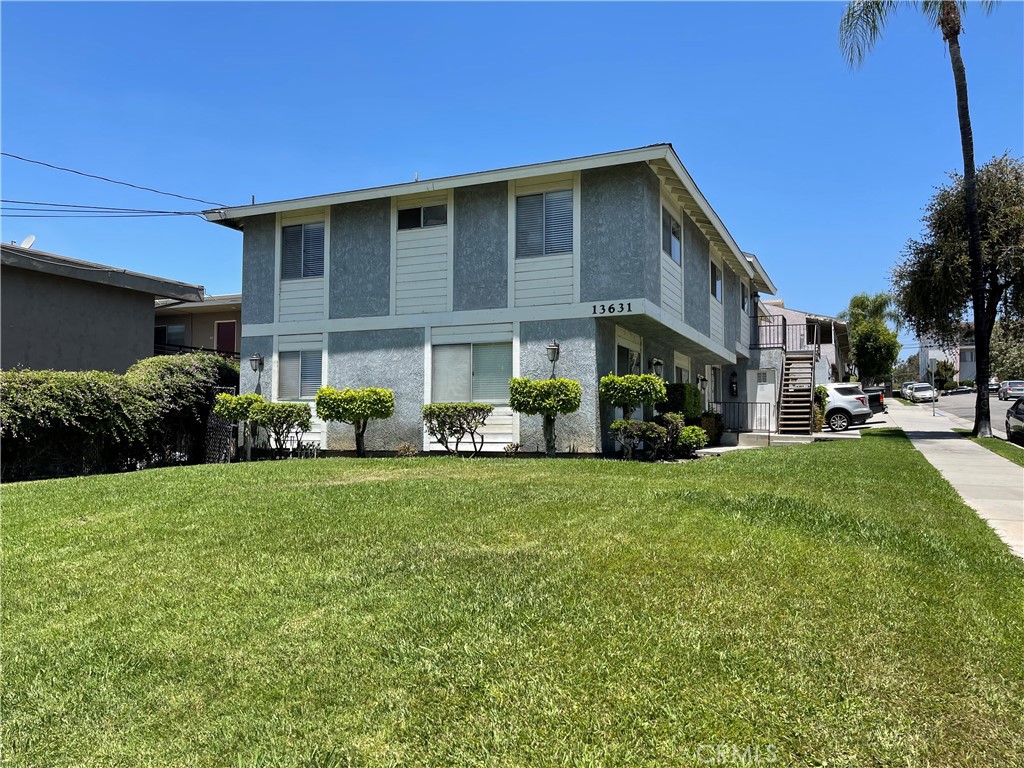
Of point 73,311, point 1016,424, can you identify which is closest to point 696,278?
point 1016,424

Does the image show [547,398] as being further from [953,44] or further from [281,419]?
[953,44]

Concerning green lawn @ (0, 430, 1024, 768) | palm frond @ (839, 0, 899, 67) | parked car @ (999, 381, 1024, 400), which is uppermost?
palm frond @ (839, 0, 899, 67)

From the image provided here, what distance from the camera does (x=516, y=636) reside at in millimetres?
3922

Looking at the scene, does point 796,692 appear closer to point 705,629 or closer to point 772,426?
point 705,629

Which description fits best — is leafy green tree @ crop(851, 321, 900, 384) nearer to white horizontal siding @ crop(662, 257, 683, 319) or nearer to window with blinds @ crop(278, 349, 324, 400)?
white horizontal siding @ crop(662, 257, 683, 319)

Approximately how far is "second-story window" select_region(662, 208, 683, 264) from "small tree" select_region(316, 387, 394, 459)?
259 inches

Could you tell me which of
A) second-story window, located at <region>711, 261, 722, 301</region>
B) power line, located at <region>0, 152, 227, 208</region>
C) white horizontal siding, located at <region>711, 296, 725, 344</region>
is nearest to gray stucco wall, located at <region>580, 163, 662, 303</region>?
white horizontal siding, located at <region>711, 296, 725, 344</region>

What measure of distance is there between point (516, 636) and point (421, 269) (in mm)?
12198

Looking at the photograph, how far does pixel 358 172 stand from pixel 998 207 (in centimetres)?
1791

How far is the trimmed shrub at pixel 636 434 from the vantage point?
13.2 metres

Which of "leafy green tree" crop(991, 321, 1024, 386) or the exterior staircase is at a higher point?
"leafy green tree" crop(991, 321, 1024, 386)

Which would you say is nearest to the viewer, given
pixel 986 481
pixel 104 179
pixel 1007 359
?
pixel 986 481

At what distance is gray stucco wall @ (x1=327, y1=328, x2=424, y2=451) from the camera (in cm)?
1521

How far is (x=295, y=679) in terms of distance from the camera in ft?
12.1
